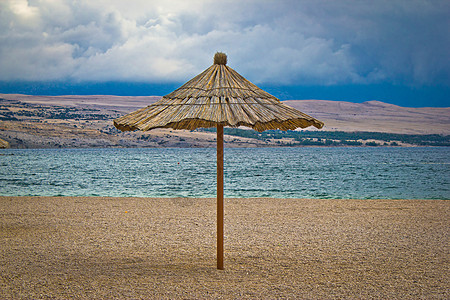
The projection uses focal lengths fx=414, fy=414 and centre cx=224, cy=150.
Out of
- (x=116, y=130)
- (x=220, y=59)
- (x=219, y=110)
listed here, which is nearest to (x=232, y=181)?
(x=220, y=59)

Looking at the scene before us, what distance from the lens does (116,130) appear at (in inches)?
5251

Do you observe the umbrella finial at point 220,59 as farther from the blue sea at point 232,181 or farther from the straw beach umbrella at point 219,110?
the blue sea at point 232,181

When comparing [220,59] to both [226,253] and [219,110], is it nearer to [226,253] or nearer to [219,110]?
[219,110]

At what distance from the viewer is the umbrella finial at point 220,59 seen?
23.4 feet

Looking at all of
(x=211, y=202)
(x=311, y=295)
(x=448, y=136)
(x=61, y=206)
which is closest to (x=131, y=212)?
(x=61, y=206)

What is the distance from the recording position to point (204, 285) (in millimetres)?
6250

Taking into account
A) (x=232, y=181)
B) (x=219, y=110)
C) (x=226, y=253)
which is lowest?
(x=232, y=181)

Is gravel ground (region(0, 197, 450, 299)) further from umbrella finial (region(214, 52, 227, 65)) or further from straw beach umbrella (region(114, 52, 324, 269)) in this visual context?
umbrella finial (region(214, 52, 227, 65))

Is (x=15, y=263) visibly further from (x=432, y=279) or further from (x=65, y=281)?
(x=432, y=279)

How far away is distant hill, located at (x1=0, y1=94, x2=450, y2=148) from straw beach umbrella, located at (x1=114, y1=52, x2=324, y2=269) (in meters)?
118

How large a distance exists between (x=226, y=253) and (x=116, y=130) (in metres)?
130

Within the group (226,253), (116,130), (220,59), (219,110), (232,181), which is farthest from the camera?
(116,130)

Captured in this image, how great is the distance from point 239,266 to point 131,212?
7200 mm

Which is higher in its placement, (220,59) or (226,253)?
(220,59)
